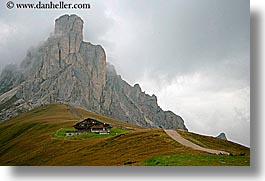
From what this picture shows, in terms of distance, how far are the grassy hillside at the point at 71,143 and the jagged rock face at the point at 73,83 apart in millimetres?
104

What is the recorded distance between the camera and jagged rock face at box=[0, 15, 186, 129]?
21.8ft

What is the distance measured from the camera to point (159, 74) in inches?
263

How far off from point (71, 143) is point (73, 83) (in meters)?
0.69

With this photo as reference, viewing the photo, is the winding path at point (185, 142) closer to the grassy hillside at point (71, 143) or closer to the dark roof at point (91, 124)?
the grassy hillside at point (71, 143)

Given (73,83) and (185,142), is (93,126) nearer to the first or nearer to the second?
(73,83)

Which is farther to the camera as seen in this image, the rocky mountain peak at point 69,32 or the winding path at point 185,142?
the rocky mountain peak at point 69,32

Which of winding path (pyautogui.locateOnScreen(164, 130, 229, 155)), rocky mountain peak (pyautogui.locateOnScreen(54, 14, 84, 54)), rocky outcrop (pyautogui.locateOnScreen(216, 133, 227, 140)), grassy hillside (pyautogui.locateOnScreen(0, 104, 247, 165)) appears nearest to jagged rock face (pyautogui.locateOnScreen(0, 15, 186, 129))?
rocky mountain peak (pyautogui.locateOnScreen(54, 14, 84, 54))

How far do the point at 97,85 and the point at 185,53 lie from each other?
1090 mm

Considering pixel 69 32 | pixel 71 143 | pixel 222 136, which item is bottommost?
pixel 71 143

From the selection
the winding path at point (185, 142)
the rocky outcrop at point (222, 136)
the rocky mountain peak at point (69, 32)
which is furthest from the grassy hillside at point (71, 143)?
the rocky mountain peak at point (69, 32)

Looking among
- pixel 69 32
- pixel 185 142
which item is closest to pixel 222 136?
pixel 185 142

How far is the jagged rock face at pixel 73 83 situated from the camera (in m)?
6.64

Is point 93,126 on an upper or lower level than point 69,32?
lower

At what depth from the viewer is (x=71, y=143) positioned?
6.59 metres
